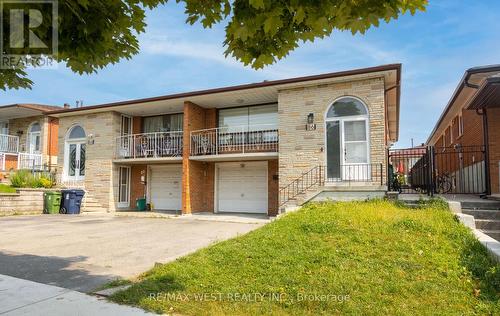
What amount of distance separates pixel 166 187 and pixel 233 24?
15029mm

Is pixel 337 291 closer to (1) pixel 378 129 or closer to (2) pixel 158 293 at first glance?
(2) pixel 158 293

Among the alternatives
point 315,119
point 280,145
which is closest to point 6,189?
point 280,145

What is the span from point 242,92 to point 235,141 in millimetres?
2551

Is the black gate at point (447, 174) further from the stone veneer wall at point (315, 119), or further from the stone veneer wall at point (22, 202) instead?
the stone veneer wall at point (22, 202)

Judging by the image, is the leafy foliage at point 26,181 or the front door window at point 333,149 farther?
the leafy foliage at point 26,181

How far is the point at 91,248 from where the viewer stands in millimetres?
7309

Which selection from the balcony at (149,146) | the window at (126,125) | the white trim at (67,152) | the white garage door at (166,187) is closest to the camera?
the balcony at (149,146)

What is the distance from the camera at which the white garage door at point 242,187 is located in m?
15.2

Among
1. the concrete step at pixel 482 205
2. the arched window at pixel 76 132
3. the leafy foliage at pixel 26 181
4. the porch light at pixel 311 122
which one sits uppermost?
the arched window at pixel 76 132

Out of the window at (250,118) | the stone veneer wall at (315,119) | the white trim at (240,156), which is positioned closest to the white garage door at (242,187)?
the white trim at (240,156)

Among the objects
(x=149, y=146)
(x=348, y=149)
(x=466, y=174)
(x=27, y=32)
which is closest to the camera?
(x=27, y=32)

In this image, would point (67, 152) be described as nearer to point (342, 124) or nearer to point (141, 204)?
point (141, 204)

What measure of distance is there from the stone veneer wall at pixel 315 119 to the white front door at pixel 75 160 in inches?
440

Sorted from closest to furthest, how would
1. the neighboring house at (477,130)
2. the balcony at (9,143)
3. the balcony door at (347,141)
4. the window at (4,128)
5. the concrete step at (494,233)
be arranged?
the concrete step at (494,233) < the neighboring house at (477,130) < the balcony door at (347,141) < the balcony at (9,143) < the window at (4,128)
